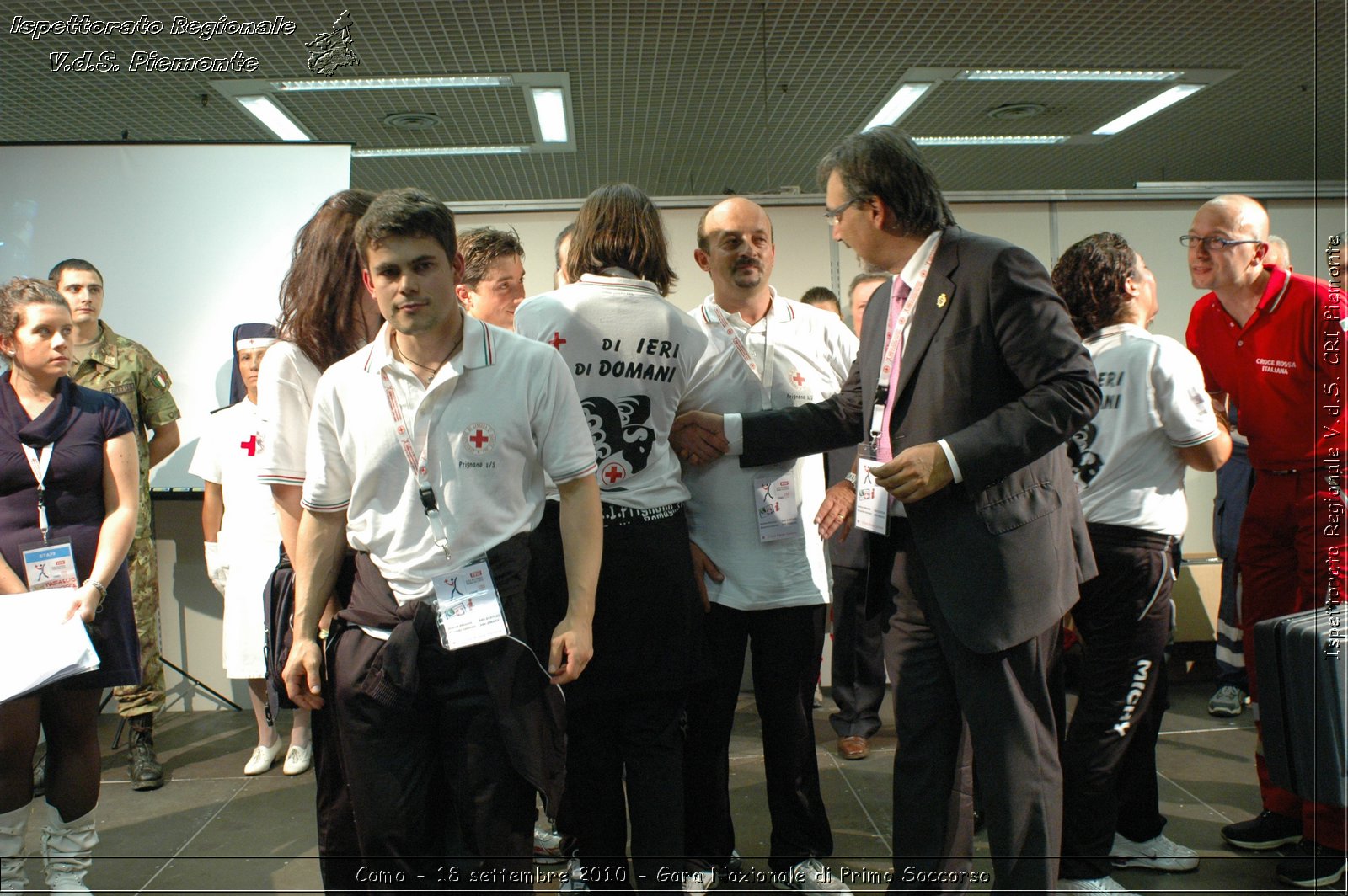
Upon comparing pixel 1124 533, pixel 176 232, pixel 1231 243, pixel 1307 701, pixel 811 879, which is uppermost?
pixel 176 232

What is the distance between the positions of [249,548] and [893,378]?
2675 millimetres

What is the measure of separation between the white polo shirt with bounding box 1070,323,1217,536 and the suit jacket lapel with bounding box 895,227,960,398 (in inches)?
32.6

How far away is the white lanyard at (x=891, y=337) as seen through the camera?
186cm

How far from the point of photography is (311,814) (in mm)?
3092

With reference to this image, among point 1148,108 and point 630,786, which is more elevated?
point 1148,108

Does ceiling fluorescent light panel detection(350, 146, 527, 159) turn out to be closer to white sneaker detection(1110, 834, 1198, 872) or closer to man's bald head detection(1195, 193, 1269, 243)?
man's bald head detection(1195, 193, 1269, 243)

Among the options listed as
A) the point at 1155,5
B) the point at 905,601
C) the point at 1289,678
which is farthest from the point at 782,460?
the point at 1155,5

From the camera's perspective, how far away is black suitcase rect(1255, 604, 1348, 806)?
1408 mm

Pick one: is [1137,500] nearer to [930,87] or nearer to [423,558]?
[423,558]

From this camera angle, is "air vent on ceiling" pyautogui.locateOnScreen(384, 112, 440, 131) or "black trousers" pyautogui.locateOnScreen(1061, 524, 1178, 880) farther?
"air vent on ceiling" pyautogui.locateOnScreen(384, 112, 440, 131)

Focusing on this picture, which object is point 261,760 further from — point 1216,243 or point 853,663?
point 1216,243

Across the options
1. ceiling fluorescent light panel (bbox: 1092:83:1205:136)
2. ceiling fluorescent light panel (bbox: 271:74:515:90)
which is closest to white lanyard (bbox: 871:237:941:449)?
ceiling fluorescent light panel (bbox: 271:74:515:90)

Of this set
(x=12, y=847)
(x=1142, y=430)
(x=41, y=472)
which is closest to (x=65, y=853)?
(x=12, y=847)

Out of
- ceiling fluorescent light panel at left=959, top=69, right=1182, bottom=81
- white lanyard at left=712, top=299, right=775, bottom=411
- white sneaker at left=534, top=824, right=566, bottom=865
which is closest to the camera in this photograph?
white lanyard at left=712, top=299, right=775, bottom=411
